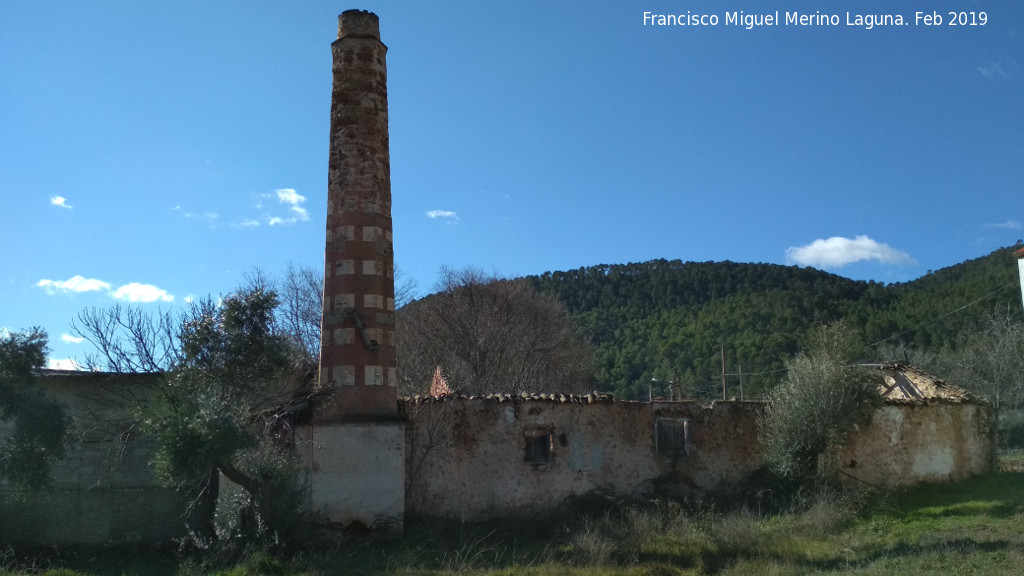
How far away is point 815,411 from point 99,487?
12.9m

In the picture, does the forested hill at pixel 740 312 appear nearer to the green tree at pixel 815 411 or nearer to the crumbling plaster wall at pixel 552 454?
the green tree at pixel 815 411

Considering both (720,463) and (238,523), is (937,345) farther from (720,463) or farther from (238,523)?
(238,523)

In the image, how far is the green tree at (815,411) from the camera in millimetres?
15531

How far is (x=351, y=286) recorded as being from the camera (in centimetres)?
1345

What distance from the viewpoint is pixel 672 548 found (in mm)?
12008

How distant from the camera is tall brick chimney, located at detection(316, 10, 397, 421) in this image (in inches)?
517

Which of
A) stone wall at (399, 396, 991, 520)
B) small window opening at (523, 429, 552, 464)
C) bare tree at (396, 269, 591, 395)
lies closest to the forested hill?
bare tree at (396, 269, 591, 395)

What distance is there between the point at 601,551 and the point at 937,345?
35.4m

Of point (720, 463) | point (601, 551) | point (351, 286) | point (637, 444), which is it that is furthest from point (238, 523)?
point (720, 463)

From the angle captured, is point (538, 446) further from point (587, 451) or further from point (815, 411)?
point (815, 411)

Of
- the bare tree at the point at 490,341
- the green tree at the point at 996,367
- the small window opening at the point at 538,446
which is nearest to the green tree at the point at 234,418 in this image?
the small window opening at the point at 538,446

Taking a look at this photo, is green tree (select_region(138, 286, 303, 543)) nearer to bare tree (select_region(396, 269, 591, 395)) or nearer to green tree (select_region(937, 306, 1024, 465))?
bare tree (select_region(396, 269, 591, 395))

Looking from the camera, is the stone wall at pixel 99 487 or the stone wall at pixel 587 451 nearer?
the stone wall at pixel 99 487

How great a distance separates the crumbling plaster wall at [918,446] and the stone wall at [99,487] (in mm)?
13142
